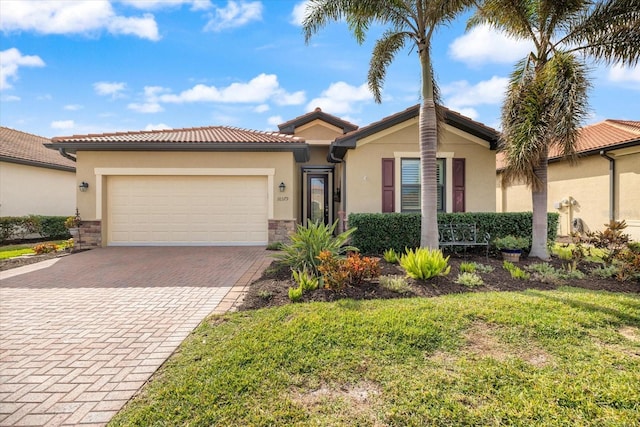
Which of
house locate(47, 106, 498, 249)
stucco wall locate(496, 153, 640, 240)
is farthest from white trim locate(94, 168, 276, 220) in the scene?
stucco wall locate(496, 153, 640, 240)

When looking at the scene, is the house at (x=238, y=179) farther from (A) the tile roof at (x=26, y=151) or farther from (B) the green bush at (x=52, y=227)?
(A) the tile roof at (x=26, y=151)

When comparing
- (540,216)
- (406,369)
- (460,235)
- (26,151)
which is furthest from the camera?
(26,151)

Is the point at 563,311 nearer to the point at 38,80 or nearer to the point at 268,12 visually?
the point at 268,12

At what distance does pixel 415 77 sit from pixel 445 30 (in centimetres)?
130

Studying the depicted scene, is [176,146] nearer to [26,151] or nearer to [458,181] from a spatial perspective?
[458,181]

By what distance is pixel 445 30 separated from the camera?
7.85 metres

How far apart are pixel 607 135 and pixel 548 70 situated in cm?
936

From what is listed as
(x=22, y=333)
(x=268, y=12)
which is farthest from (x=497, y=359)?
(x=268, y=12)

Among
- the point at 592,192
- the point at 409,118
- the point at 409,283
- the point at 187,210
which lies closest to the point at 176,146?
the point at 187,210

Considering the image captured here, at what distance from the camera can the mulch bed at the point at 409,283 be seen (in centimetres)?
510

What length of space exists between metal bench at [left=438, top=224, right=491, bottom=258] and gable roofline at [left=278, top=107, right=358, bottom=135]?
9523 mm

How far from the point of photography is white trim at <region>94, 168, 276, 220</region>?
35.7 ft

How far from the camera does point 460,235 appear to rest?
9.02 meters

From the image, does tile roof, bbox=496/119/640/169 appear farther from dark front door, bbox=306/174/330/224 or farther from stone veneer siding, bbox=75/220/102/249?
stone veneer siding, bbox=75/220/102/249
